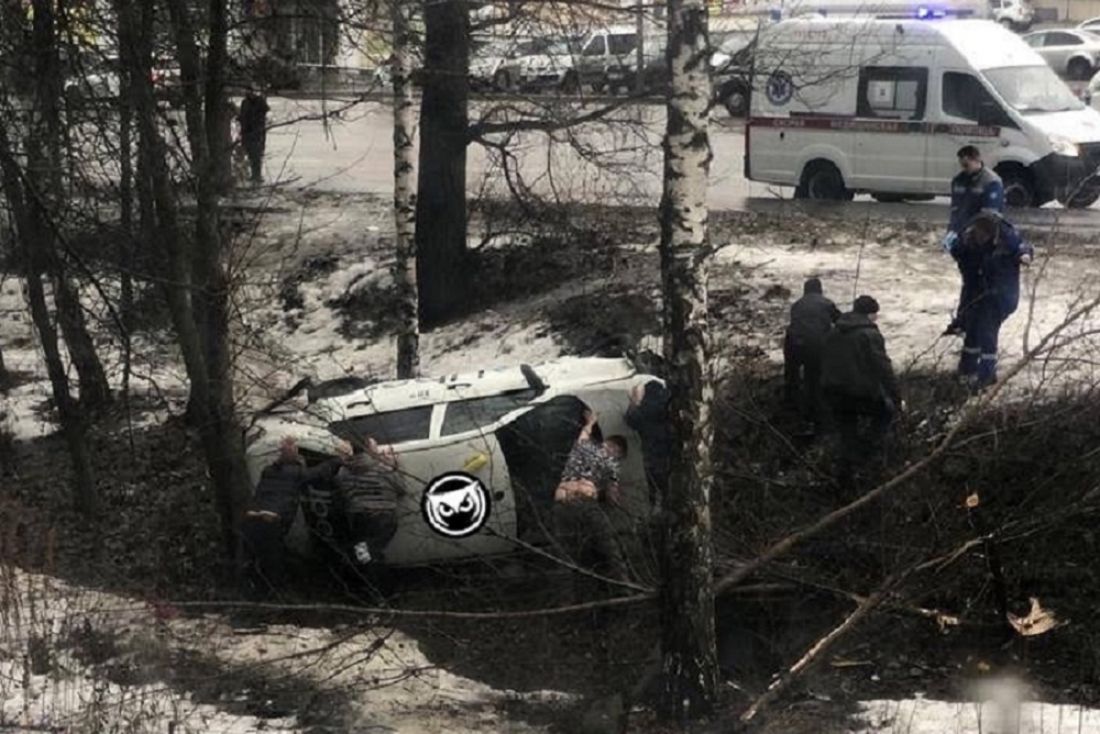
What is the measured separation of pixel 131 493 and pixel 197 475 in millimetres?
602

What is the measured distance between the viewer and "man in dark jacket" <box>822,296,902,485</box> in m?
9.23

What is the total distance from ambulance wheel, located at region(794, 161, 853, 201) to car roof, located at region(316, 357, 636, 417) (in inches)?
362

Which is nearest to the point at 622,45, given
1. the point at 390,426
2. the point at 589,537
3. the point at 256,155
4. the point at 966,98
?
the point at 256,155

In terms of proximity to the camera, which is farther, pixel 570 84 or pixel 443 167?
pixel 443 167

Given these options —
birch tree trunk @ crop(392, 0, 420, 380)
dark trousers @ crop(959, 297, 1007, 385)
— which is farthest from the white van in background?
dark trousers @ crop(959, 297, 1007, 385)

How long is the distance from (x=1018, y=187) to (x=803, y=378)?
7763mm

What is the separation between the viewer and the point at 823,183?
733 inches

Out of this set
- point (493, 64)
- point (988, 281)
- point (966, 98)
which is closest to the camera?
point (988, 281)

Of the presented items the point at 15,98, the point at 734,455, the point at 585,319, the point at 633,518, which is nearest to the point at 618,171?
the point at 585,319

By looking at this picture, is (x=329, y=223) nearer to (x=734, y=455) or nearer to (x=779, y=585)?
(x=734, y=455)

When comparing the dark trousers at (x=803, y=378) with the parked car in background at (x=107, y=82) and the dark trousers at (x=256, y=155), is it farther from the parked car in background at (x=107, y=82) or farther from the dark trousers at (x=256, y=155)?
the dark trousers at (x=256, y=155)

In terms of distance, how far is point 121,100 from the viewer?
1039cm

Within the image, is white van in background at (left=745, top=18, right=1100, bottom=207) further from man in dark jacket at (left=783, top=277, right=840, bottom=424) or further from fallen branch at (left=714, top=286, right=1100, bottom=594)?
fallen branch at (left=714, top=286, right=1100, bottom=594)

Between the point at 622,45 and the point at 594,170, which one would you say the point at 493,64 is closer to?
the point at 622,45
